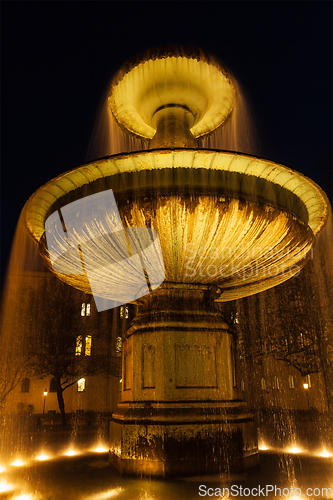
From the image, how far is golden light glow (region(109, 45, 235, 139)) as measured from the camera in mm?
5898

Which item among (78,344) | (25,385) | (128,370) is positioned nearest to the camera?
(128,370)

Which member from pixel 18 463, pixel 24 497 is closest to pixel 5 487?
pixel 24 497

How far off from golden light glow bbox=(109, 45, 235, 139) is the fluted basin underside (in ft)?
8.48

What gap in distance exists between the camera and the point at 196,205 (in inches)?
160

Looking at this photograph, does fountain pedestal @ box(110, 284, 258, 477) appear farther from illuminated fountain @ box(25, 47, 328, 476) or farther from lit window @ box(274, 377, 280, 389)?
lit window @ box(274, 377, 280, 389)

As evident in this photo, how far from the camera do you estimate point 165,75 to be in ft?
19.7

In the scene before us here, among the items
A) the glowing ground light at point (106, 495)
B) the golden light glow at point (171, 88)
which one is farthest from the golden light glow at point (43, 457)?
the golden light glow at point (171, 88)

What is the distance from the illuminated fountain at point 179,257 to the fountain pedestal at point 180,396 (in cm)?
1

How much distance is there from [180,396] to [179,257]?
173 centimetres

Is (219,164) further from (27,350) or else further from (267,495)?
(27,350)

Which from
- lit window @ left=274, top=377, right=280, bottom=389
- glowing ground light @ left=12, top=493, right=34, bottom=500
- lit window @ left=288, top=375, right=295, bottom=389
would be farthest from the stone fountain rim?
lit window @ left=288, top=375, right=295, bottom=389

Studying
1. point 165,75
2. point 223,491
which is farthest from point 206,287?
point 165,75

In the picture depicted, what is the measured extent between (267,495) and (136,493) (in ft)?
4.29

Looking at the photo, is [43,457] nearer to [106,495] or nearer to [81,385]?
[106,495]
